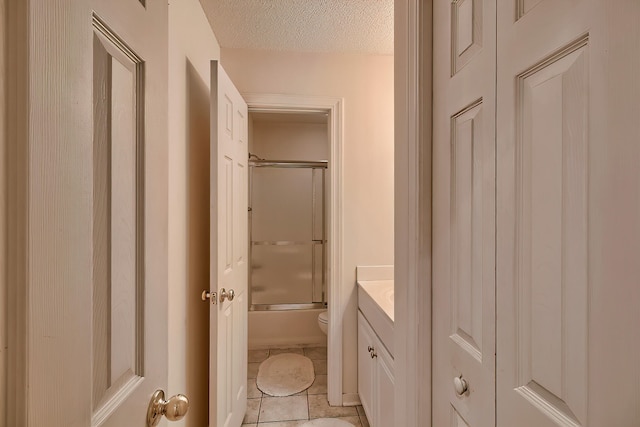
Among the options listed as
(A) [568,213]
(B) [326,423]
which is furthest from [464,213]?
→ (B) [326,423]

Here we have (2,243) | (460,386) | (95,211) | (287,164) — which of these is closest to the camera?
(2,243)

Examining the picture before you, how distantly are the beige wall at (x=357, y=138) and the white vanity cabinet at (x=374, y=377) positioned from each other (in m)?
0.14

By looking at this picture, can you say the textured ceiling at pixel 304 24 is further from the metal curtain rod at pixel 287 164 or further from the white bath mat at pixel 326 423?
the white bath mat at pixel 326 423

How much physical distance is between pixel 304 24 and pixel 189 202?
1217 millimetres

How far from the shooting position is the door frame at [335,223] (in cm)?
210

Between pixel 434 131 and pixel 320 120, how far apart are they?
265cm

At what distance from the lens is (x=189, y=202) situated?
1.51 m

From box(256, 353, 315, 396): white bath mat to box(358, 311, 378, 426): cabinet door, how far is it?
533mm

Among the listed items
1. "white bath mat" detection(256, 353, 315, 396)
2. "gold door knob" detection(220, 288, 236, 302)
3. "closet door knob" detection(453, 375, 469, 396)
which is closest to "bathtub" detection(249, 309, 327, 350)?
"white bath mat" detection(256, 353, 315, 396)

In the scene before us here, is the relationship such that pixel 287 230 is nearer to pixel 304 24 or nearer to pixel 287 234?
pixel 287 234

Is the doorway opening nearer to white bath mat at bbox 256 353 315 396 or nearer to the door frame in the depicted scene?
white bath mat at bbox 256 353 315 396

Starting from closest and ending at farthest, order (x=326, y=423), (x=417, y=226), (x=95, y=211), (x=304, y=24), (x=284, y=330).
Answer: (x=95, y=211) → (x=417, y=226) → (x=304, y=24) → (x=326, y=423) → (x=284, y=330)

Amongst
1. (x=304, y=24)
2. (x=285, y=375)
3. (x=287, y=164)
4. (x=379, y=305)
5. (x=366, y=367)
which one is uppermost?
(x=304, y=24)

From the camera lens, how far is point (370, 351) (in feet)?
5.66
